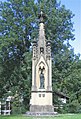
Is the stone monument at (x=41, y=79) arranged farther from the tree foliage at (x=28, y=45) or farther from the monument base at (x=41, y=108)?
the tree foliage at (x=28, y=45)

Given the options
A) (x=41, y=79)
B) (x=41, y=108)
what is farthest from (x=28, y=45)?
(x=41, y=108)

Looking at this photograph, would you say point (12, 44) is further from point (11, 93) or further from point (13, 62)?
point (11, 93)

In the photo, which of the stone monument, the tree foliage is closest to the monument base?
the stone monument

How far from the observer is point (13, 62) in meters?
31.5

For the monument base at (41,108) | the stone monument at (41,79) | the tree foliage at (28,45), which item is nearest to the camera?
the monument base at (41,108)

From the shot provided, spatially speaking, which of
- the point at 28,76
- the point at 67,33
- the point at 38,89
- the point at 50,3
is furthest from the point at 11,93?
the point at 50,3

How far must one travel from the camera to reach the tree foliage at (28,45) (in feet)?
97.2

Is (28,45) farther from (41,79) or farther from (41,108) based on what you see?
(41,108)

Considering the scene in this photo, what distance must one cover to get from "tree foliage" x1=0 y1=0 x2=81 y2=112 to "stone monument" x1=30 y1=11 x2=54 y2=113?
620cm

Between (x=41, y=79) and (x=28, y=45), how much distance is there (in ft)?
33.0

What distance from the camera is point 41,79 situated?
2248cm

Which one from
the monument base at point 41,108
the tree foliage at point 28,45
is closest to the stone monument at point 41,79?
the monument base at point 41,108

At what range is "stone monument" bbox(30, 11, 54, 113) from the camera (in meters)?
21.8

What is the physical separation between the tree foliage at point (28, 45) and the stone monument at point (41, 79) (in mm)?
6198
